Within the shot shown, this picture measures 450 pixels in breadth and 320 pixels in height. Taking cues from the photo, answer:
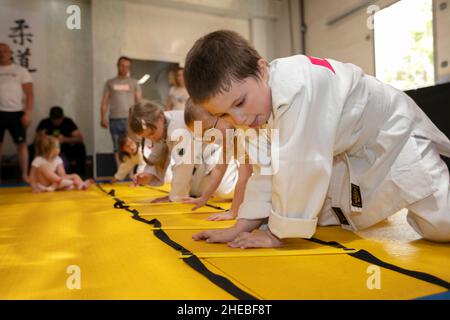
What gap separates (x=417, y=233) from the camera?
157cm

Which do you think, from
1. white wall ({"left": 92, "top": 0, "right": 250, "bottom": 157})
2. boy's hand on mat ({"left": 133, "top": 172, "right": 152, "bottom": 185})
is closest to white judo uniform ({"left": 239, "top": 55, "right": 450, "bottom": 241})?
boy's hand on mat ({"left": 133, "top": 172, "right": 152, "bottom": 185})

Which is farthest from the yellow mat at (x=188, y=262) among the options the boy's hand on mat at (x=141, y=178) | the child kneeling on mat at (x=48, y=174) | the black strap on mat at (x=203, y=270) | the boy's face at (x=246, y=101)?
the child kneeling on mat at (x=48, y=174)

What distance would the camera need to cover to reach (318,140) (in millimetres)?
1276

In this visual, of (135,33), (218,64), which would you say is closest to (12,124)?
(135,33)

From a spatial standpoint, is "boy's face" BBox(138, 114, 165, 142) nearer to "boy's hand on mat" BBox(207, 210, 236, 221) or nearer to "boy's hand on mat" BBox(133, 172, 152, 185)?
"boy's hand on mat" BBox(133, 172, 152, 185)

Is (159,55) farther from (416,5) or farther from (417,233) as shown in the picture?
(417,233)

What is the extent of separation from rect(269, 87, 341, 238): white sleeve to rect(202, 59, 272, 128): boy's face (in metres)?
0.07

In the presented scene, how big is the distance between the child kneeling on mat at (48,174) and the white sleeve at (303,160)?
11.8 feet

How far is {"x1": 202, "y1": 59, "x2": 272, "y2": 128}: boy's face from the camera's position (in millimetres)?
1257

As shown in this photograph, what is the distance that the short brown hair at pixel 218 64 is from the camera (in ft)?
4.08

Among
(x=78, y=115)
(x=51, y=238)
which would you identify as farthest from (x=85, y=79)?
(x=51, y=238)

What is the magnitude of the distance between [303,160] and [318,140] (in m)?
0.08

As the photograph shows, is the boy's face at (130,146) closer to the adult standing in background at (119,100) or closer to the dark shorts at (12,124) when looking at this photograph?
the adult standing in background at (119,100)

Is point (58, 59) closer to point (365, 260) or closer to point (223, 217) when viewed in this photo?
point (223, 217)
